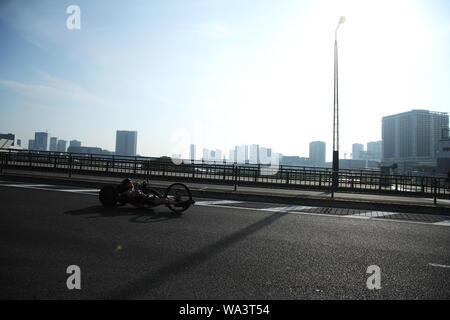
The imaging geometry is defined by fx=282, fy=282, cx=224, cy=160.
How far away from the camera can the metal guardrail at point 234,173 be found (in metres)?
15.1

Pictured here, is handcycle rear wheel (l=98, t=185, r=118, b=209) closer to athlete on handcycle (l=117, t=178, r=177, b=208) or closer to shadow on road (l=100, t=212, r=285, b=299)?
athlete on handcycle (l=117, t=178, r=177, b=208)

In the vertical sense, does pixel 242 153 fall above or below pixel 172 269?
above

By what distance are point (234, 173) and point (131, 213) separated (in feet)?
27.4

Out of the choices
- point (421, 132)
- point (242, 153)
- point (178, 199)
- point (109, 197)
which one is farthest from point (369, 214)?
point (421, 132)

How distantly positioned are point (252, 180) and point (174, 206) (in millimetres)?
10478

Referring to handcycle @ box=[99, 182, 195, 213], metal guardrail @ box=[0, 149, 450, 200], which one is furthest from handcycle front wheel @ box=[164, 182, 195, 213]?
metal guardrail @ box=[0, 149, 450, 200]

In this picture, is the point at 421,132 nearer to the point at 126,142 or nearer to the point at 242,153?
the point at 242,153

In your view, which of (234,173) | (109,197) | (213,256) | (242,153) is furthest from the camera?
(242,153)

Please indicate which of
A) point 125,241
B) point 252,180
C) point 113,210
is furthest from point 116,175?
point 125,241

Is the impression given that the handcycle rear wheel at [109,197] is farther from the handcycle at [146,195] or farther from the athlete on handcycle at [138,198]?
the athlete on handcycle at [138,198]

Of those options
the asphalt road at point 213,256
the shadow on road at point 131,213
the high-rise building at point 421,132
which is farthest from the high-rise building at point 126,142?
the high-rise building at point 421,132

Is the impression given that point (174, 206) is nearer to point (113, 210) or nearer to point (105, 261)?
point (113, 210)

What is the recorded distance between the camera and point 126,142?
165 meters

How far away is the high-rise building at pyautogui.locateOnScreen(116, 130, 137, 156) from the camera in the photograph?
163 meters
